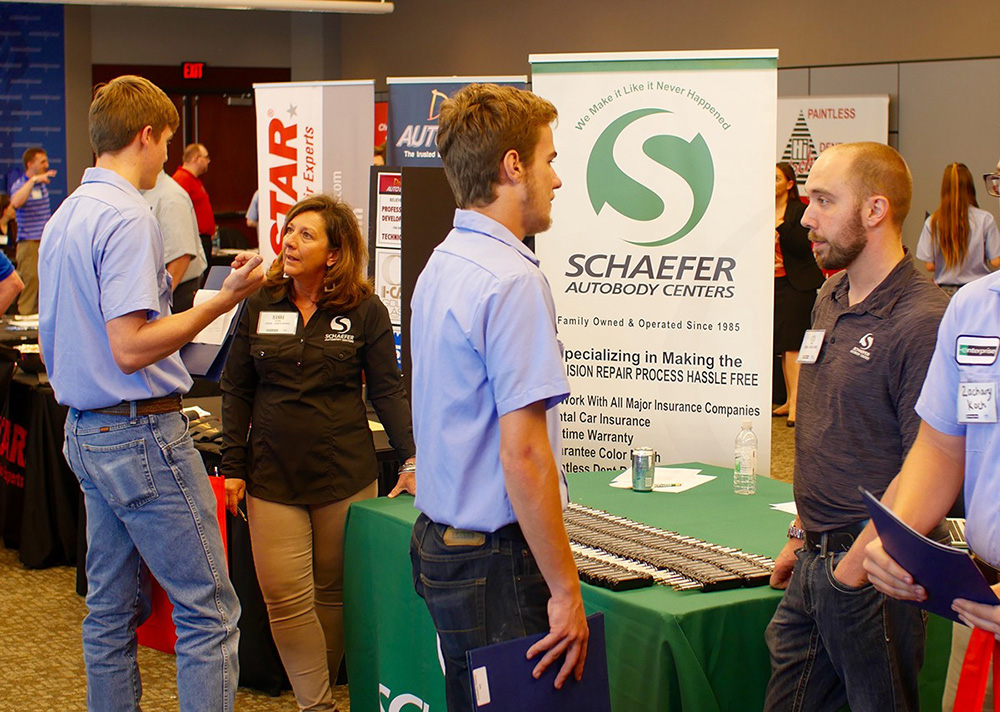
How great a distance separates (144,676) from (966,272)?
18.3 ft

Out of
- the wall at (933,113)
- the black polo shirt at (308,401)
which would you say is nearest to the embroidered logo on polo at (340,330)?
the black polo shirt at (308,401)

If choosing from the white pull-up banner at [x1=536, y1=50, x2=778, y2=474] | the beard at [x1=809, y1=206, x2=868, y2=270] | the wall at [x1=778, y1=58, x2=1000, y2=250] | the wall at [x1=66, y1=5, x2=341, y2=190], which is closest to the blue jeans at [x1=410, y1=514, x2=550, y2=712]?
the beard at [x1=809, y1=206, x2=868, y2=270]

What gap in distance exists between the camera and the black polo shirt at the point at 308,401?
2891 mm

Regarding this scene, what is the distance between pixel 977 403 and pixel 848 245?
0.57 m

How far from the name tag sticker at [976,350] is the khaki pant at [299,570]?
1.76 metres

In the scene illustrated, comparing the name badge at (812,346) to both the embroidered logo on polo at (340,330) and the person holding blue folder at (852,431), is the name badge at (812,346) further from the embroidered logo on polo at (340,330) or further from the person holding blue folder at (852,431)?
the embroidered logo on polo at (340,330)

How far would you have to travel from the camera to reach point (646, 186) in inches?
152

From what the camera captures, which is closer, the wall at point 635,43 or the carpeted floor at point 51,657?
the carpeted floor at point 51,657

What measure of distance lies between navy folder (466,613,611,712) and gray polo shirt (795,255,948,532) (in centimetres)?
48

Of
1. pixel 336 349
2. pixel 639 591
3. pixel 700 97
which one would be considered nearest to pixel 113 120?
pixel 336 349

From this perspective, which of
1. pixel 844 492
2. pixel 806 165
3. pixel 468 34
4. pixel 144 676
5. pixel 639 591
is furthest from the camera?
pixel 468 34

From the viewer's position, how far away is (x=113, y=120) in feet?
8.11

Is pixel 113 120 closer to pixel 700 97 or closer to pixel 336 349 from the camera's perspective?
pixel 336 349

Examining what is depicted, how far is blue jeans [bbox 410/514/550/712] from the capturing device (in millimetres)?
1807
